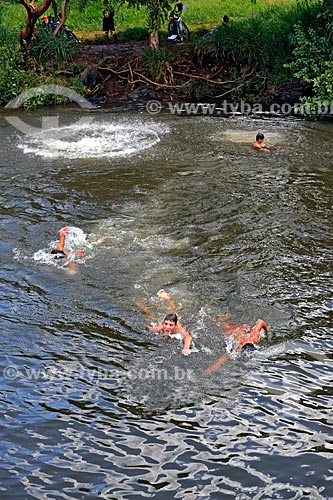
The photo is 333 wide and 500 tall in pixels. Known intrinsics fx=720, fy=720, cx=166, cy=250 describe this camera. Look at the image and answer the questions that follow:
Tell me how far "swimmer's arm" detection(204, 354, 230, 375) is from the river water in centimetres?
10

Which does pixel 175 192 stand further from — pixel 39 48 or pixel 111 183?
pixel 39 48

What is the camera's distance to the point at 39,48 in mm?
24531

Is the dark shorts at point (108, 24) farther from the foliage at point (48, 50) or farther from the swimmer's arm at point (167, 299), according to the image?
the swimmer's arm at point (167, 299)

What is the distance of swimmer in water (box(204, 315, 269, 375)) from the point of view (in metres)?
9.29

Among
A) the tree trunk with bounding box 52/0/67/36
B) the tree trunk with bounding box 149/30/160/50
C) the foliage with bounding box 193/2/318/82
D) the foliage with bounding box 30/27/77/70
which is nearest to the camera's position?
the foliage with bounding box 193/2/318/82

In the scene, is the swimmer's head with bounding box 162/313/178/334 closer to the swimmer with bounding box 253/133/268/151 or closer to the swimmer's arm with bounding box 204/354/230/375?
the swimmer's arm with bounding box 204/354/230/375

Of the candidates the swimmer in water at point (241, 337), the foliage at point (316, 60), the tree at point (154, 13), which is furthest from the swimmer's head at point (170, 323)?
the tree at point (154, 13)

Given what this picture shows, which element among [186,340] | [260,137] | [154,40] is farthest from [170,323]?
[154,40]

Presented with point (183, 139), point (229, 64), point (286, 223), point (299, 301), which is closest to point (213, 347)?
point (299, 301)

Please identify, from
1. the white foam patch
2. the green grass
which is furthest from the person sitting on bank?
the white foam patch

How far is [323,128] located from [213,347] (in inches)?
486

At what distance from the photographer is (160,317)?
1036 cm

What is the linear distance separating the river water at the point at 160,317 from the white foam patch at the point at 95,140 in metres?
0.43

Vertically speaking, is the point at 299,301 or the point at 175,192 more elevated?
the point at 175,192
